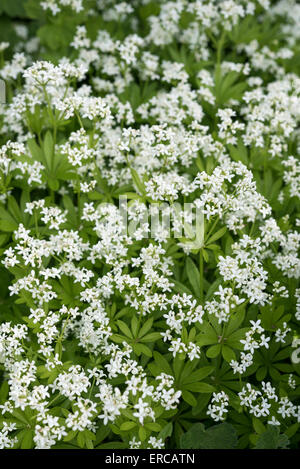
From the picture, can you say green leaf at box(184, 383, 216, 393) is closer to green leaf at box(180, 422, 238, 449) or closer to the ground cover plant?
the ground cover plant

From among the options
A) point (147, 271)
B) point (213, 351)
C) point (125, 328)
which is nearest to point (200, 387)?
point (213, 351)

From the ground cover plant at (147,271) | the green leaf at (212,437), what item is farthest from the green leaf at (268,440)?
the green leaf at (212,437)

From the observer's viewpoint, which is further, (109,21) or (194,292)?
(109,21)

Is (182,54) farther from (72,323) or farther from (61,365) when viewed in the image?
(61,365)

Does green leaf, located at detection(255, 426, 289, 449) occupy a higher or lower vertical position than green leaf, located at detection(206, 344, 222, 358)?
lower

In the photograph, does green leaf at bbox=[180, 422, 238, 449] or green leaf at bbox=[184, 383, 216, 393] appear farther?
green leaf at bbox=[184, 383, 216, 393]

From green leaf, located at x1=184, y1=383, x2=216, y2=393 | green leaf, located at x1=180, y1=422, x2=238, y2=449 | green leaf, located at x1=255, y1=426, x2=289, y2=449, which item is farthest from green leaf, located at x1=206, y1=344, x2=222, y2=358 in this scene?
green leaf, located at x1=255, y1=426, x2=289, y2=449

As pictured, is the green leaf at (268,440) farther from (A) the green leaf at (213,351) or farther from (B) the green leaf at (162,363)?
(B) the green leaf at (162,363)

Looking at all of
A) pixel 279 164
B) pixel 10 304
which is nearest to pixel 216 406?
pixel 10 304

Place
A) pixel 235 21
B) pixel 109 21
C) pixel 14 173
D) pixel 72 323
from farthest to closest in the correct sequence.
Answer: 1. pixel 109 21
2. pixel 235 21
3. pixel 14 173
4. pixel 72 323
